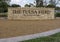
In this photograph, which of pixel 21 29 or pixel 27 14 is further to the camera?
pixel 27 14

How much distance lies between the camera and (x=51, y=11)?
30703mm

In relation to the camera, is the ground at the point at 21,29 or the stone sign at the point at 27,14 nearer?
the ground at the point at 21,29

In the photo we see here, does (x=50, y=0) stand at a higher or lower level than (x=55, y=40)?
lower

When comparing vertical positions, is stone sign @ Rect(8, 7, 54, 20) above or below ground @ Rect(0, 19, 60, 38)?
below

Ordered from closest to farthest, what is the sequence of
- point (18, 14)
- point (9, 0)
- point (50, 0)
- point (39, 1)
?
point (18, 14), point (39, 1), point (9, 0), point (50, 0)

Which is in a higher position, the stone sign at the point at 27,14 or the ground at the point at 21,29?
the ground at the point at 21,29

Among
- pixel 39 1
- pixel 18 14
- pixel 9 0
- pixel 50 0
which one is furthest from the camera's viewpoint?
pixel 50 0

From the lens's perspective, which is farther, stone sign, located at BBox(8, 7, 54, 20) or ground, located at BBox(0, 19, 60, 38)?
stone sign, located at BBox(8, 7, 54, 20)

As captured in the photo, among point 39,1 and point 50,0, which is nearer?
point 39,1

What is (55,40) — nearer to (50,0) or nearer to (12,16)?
(12,16)

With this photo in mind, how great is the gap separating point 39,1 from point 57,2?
8.49 m

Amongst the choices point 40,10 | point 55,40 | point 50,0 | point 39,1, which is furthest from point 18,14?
point 50,0

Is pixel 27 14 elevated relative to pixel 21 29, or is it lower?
lower

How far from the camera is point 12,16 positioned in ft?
98.5
